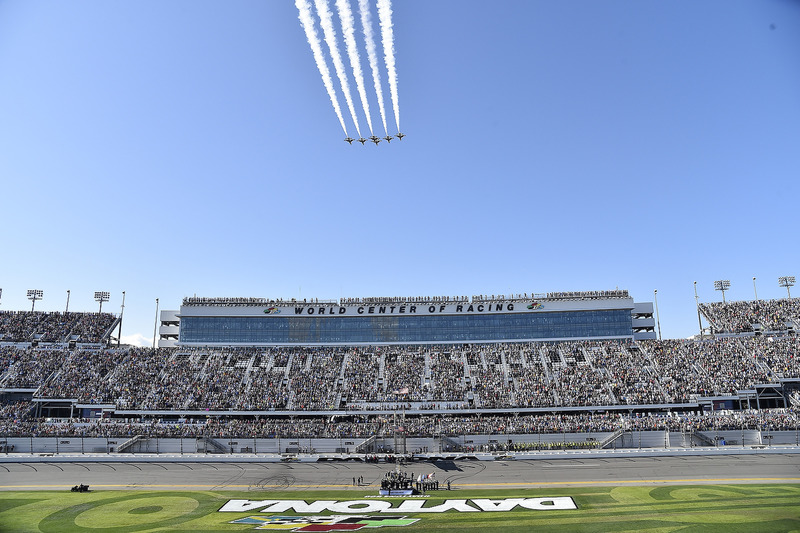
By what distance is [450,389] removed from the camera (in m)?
82.4

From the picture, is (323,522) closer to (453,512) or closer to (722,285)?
(453,512)

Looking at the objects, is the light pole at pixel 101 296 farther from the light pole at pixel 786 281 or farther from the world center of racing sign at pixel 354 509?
the light pole at pixel 786 281

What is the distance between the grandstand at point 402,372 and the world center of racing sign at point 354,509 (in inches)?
987

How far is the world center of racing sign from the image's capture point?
35.6m

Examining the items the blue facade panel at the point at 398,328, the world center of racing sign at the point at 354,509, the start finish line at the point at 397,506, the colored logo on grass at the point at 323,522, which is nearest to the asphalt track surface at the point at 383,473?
the start finish line at the point at 397,506

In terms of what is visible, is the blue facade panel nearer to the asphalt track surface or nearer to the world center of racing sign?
the asphalt track surface

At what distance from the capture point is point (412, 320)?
3888 inches

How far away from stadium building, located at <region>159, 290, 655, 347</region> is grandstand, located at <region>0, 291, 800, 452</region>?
0.82ft

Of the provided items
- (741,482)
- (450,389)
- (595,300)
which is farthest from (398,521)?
(595,300)

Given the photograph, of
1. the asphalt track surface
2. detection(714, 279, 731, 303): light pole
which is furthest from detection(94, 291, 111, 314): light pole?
detection(714, 279, 731, 303): light pole

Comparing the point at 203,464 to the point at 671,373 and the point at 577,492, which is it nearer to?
the point at 577,492

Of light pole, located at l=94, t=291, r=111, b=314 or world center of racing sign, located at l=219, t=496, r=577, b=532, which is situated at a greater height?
light pole, located at l=94, t=291, r=111, b=314

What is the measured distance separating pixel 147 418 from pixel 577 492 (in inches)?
2437

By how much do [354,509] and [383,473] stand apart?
47.8ft
